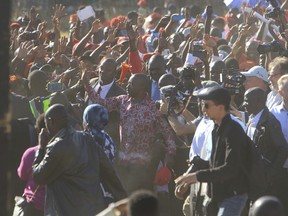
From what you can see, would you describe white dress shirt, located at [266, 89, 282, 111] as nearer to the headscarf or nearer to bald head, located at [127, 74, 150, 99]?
bald head, located at [127, 74, 150, 99]

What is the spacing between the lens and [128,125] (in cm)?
1159

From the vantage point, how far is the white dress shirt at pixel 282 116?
1066 centimetres

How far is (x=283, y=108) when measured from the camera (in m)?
10.8

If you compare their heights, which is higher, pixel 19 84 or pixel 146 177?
pixel 19 84

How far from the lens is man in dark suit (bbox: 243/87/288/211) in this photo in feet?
33.1

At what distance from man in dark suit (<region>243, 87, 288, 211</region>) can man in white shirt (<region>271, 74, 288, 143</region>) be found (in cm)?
37

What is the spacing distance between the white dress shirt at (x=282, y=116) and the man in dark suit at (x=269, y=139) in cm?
35

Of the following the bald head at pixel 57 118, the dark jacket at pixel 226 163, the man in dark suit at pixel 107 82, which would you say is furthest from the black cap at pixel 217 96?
the man in dark suit at pixel 107 82

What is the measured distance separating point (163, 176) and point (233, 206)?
2636 mm

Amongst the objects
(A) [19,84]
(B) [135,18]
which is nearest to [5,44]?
(A) [19,84]

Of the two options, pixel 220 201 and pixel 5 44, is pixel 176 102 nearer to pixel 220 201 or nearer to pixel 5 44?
pixel 220 201

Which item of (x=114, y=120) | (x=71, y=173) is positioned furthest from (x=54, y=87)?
(x=71, y=173)

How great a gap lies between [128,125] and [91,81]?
1.69 metres

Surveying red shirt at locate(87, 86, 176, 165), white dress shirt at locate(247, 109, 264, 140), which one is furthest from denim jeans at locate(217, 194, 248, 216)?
red shirt at locate(87, 86, 176, 165)
